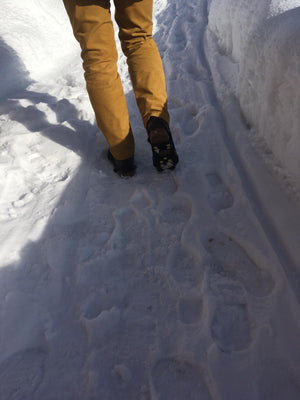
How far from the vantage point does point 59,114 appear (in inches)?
74.3

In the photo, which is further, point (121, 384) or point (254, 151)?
point (254, 151)

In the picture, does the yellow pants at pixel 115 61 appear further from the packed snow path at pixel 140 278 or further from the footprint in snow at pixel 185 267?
the footprint in snow at pixel 185 267

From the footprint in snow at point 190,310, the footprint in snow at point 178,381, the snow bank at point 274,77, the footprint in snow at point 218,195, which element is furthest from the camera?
the footprint in snow at point 218,195

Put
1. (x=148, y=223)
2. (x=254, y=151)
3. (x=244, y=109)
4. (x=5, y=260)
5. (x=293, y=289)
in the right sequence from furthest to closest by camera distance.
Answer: (x=244, y=109)
(x=254, y=151)
(x=148, y=223)
(x=5, y=260)
(x=293, y=289)

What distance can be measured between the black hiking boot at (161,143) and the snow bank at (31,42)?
165cm

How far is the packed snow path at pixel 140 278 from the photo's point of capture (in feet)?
2.50

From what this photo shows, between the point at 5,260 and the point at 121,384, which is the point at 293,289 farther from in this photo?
the point at 5,260

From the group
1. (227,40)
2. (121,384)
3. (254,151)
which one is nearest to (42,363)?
(121,384)

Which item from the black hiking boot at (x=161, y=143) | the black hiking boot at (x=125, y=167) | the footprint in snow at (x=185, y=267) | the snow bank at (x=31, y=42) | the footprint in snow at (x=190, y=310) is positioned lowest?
the footprint in snow at (x=190, y=310)

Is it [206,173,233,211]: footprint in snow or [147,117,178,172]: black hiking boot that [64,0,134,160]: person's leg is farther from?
[206,173,233,211]: footprint in snow

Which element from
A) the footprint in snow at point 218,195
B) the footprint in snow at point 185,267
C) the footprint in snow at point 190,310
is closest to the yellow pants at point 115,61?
the footprint in snow at point 218,195

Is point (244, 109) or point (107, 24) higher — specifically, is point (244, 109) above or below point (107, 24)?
below

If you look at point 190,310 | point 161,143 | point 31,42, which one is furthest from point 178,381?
point 31,42

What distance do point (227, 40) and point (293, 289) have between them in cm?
198
